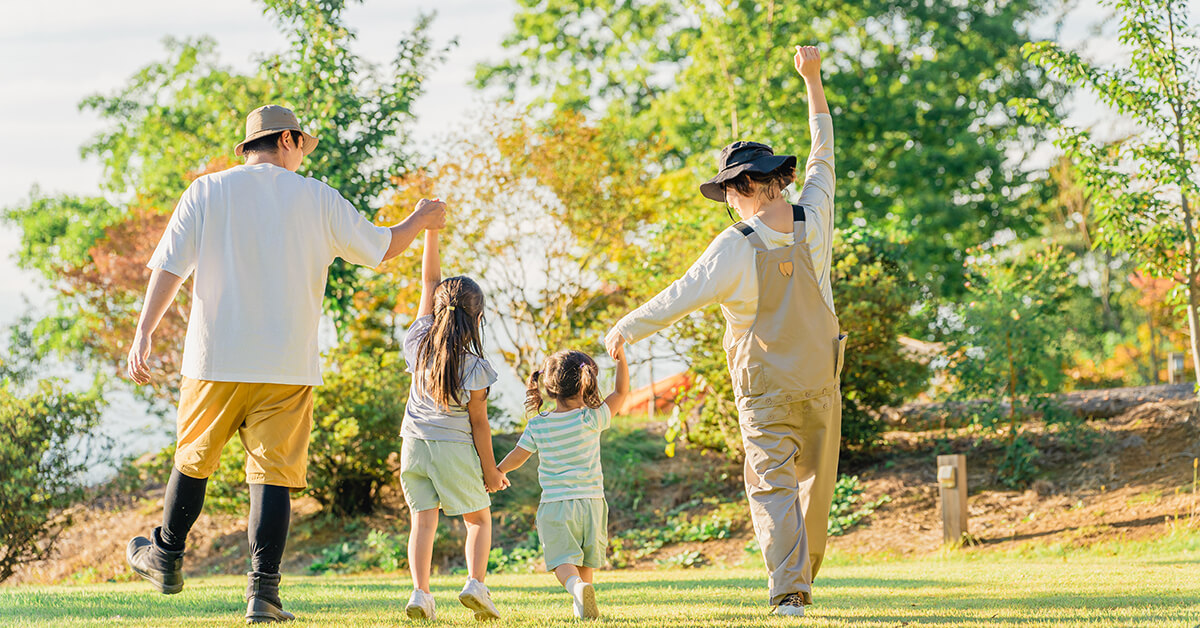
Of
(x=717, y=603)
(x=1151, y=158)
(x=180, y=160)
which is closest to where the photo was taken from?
(x=717, y=603)

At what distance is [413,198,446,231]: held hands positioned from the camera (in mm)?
4465

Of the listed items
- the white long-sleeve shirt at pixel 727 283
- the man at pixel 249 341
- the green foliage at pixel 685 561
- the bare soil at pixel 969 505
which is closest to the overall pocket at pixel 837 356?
the white long-sleeve shirt at pixel 727 283

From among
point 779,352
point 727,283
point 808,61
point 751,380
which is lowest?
point 751,380

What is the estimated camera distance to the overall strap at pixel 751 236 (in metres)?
4.10

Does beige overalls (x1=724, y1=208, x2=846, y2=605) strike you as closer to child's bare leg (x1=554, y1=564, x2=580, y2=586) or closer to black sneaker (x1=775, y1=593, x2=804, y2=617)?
black sneaker (x1=775, y1=593, x2=804, y2=617)

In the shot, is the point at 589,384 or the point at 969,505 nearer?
the point at 589,384

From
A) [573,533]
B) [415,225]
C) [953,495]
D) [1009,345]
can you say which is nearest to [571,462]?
[573,533]

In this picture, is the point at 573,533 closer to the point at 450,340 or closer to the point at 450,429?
the point at 450,429

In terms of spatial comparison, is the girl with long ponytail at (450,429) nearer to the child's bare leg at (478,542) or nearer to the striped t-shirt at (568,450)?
the child's bare leg at (478,542)

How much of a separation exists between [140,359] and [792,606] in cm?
256

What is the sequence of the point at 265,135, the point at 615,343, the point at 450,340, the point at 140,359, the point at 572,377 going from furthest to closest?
1. the point at 572,377
2. the point at 450,340
3. the point at 265,135
4. the point at 615,343
5. the point at 140,359

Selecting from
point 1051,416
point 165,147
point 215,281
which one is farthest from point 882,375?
point 165,147

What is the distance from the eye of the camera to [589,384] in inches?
185

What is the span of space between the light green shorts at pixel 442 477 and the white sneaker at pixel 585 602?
0.56 meters
